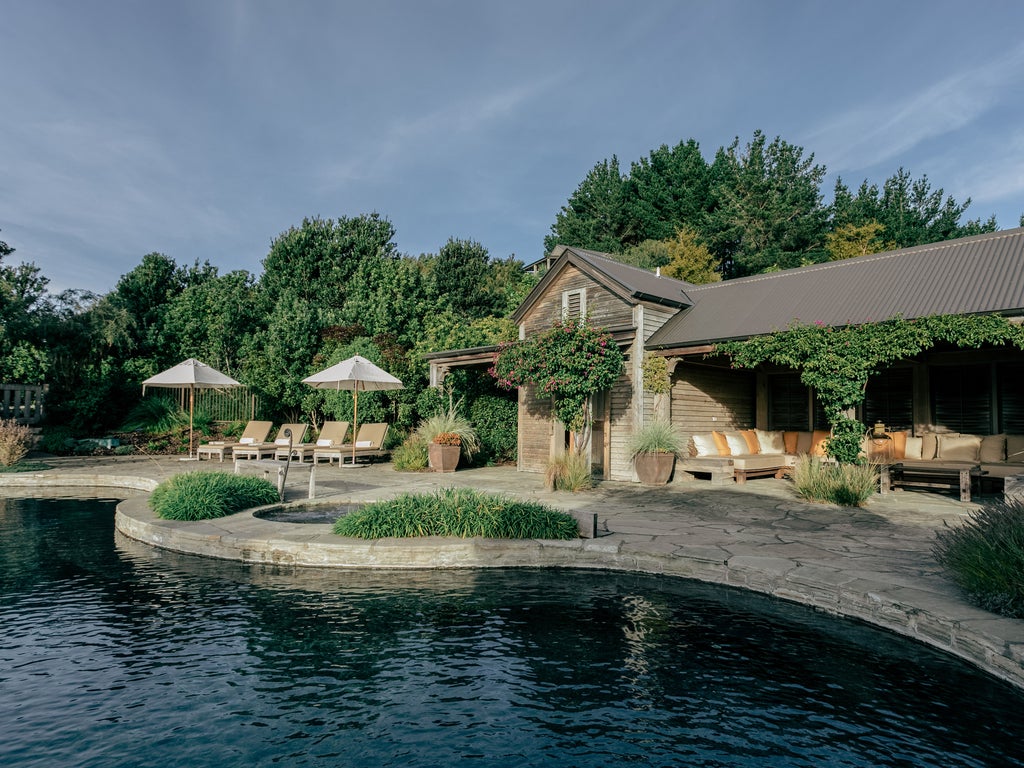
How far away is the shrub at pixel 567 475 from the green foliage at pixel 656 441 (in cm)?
149

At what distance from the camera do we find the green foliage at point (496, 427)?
601 inches

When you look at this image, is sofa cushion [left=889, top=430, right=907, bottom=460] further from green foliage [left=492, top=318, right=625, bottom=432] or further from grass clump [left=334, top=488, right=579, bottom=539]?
grass clump [left=334, top=488, right=579, bottom=539]

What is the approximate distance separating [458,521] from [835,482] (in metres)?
5.52

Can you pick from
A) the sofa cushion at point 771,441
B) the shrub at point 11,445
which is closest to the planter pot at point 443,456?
the sofa cushion at point 771,441

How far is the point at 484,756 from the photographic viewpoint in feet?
8.90

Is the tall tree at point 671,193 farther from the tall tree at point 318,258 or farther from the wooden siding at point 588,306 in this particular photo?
the wooden siding at point 588,306

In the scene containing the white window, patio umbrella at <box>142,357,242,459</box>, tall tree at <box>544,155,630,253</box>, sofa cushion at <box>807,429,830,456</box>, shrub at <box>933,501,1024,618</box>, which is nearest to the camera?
shrub at <box>933,501,1024,618</box>

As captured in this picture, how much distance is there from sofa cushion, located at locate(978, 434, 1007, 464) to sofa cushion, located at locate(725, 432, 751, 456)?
380 cm

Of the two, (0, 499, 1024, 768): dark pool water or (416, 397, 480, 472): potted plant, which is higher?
(416, 397, 480, 472): potted plant

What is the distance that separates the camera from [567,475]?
32.1ft

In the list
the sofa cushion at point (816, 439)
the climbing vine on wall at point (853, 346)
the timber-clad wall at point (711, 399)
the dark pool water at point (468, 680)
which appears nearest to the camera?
the dark pool water at point (468, 680)

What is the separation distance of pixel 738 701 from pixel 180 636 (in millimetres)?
3560

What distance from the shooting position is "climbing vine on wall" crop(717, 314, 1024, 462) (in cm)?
849

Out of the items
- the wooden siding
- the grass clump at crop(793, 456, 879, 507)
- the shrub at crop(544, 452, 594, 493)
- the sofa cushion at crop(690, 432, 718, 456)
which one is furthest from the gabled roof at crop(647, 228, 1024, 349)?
A: the shrub at crop(544, 452, 594, 493)
